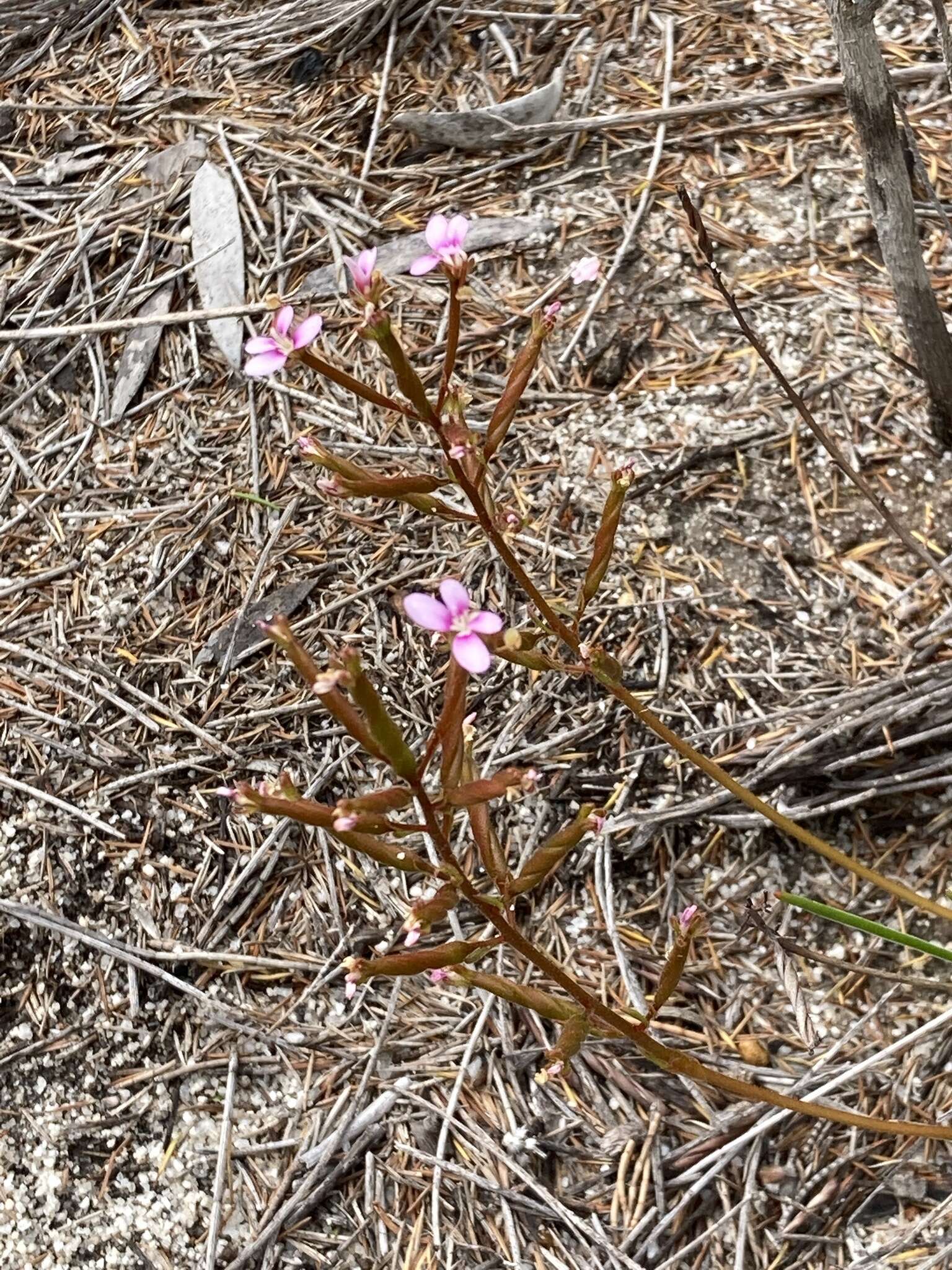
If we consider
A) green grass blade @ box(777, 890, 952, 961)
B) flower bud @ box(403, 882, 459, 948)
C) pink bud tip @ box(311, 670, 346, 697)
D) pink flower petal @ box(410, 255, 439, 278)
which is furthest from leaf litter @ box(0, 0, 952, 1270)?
pink bud tip @ box(311, 670, 346, 697)

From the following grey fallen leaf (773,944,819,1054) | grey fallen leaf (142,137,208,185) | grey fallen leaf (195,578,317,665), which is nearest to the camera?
grey fallen leaf (773,944,819,1054)

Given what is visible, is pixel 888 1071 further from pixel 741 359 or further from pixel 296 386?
pixel 296 386

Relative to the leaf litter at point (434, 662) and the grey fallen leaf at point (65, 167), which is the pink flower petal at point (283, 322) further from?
the grey fallen leaf at point (65, 167)

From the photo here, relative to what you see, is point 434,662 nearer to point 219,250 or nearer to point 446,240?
point 446,240

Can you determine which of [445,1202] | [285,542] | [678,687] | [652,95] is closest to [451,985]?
[445,1202]

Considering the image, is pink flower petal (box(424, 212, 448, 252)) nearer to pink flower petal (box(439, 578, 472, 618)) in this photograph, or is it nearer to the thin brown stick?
the thin brown stick


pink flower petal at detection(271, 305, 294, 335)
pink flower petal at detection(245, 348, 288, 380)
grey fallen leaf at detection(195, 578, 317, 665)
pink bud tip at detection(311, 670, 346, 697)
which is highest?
pink flower petal at detection(271, 305, 294, 335)
